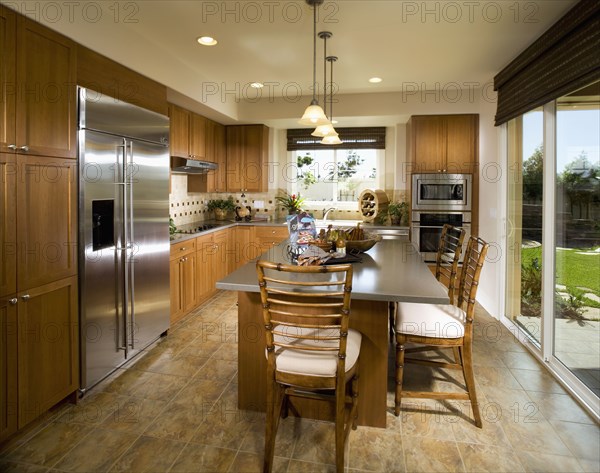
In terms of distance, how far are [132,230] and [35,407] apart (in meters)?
1.31

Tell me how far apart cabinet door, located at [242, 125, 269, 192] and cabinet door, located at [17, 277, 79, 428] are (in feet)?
11.8

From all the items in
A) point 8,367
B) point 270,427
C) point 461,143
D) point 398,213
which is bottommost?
point 270,427

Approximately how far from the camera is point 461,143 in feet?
16.6

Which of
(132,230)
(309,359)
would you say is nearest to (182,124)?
(132,230)

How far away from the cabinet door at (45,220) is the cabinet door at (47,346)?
0.31 ft

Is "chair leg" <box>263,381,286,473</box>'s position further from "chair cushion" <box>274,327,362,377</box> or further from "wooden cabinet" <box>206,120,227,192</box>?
"wooden cabinet" <box>206,120,227,192</box>

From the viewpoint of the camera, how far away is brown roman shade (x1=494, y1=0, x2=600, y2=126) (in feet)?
8.16

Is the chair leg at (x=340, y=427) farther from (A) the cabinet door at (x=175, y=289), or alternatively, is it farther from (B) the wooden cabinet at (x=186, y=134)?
(B) the wooden cabinet at (x=186, y=134)

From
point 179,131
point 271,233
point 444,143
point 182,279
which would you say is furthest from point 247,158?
point 444,143

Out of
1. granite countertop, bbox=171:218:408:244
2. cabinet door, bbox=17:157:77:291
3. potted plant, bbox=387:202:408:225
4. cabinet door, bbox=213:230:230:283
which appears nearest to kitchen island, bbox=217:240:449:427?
cabinet door, bbox=17:157:77:291

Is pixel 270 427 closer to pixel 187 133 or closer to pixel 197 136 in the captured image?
pixel 187 133

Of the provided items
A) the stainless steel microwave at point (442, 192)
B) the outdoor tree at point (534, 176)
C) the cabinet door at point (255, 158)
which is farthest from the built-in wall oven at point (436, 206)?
the cabinet door at point (255, 158)

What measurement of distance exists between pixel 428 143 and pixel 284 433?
13.2 feet

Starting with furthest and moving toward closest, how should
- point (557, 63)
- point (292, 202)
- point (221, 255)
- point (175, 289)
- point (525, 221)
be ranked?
point (292, 202), point (221, 255), point (175, 289), point (525, 221), point (557, 63)
